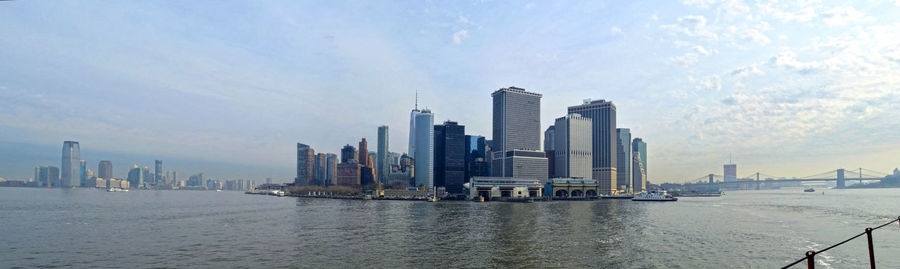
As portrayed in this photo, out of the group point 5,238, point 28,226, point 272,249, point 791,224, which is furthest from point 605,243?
point 28,226

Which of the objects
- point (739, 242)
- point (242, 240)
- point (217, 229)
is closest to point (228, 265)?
point (242, 240)

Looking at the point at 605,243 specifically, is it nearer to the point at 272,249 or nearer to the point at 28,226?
the point at 272,249

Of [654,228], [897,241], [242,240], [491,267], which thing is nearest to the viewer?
[491,267]

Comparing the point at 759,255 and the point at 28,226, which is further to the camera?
Answer: the point at 28,226

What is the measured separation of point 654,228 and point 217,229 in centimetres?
6775

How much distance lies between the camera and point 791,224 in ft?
249

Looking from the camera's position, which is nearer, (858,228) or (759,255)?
(759,255)

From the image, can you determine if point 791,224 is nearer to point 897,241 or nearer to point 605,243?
point 897,241

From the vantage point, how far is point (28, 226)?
72.2m

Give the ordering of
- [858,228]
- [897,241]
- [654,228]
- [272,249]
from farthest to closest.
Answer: [654,228], [858,228], [897,241], [272,249]

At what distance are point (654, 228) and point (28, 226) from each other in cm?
9878

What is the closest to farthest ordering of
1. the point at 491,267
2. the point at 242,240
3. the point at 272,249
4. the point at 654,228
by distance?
the point at 491,267 < the point at 272,249 < the point at 242,240 < the point at 654,228

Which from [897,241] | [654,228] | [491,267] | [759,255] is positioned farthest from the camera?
[654,228]

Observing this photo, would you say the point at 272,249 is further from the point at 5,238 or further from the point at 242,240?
the point at 5,238
